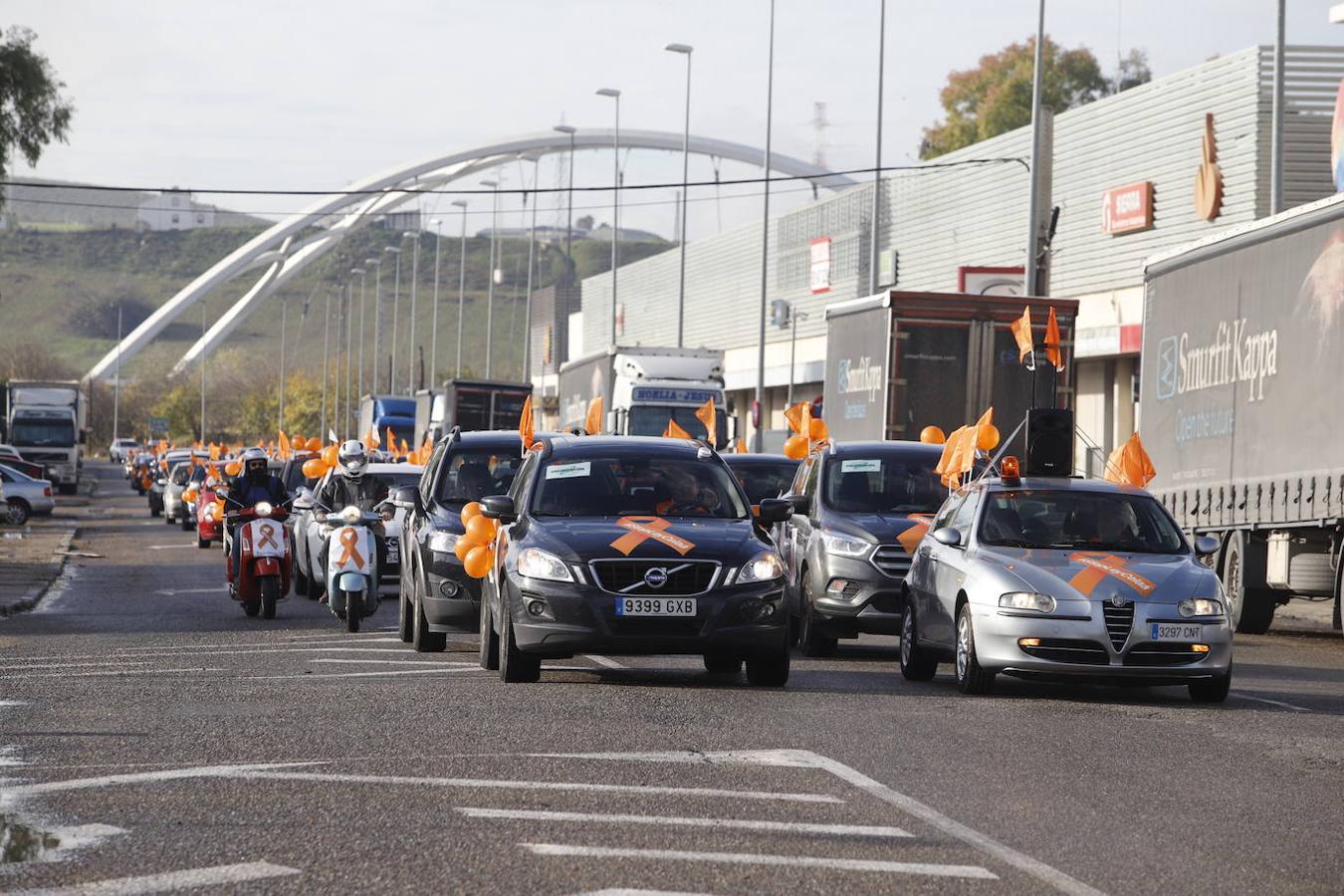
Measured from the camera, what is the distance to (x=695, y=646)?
13641 millimetres

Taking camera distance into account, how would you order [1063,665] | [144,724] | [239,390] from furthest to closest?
1. [239,390]
2. [1063,665]
3. [144,724]

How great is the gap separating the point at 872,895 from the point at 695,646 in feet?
22.0

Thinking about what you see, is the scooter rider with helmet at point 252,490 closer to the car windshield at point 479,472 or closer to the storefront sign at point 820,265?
the car windshield at point 479,472

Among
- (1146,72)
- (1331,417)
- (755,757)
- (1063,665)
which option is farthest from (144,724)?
(1146,72)

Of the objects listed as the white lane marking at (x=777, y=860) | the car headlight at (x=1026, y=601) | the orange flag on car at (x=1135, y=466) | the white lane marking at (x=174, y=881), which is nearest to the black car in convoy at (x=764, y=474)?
the orange flag on car at (x=1135, y=466)

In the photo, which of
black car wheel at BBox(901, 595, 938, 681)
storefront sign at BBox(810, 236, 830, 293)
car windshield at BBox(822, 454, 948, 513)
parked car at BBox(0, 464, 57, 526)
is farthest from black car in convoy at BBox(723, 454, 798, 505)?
storefront sign at BBox(810, 236, 830, 293)

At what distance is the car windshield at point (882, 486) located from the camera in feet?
59.0

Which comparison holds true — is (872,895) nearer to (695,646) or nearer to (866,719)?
(866,719)

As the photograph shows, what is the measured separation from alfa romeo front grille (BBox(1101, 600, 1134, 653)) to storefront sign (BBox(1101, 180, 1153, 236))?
36236 millimetres

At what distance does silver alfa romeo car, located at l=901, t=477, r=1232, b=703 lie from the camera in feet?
44.0

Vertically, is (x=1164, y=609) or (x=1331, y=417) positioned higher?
(x=1331, y=417)

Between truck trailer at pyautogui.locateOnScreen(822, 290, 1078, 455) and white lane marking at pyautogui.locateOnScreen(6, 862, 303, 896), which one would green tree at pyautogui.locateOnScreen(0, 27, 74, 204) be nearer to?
truck trailer at pyautogui.locateOnScreen(822, 290, 1078, 455)

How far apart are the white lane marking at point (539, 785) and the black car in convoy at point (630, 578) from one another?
13.3 ft

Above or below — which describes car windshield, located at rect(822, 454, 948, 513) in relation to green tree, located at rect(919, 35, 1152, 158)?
below
